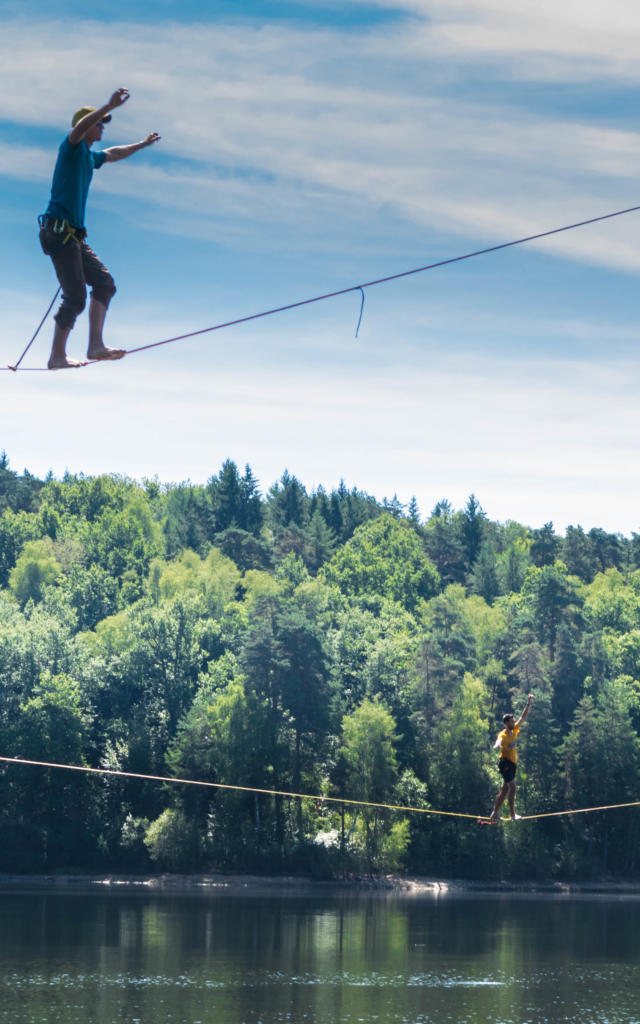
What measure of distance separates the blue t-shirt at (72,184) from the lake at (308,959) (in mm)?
40349

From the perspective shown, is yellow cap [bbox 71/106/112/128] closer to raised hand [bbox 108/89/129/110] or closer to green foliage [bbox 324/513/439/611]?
raised hand [bbox 108/89/129/110]

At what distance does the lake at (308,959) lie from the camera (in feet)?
164

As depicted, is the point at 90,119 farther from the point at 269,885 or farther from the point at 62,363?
the point at 269,885

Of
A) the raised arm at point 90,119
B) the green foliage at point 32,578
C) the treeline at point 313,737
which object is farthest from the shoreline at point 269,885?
the raised arm at point 90,119

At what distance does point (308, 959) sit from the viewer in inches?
2391

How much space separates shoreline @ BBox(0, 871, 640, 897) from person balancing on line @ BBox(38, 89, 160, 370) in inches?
2840

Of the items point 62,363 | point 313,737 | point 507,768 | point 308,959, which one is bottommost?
point 308,959

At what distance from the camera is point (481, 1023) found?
1885 inches

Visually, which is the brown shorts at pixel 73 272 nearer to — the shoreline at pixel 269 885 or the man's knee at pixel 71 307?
the man's knee at pixel 71 307

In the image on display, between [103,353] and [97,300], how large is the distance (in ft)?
2.15

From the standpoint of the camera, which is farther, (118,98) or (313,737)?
(313,737)

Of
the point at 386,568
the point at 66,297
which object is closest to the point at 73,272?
the point at 66,297

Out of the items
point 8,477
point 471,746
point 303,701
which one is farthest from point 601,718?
point 8,477

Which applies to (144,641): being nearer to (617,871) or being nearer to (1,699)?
(1,699)
